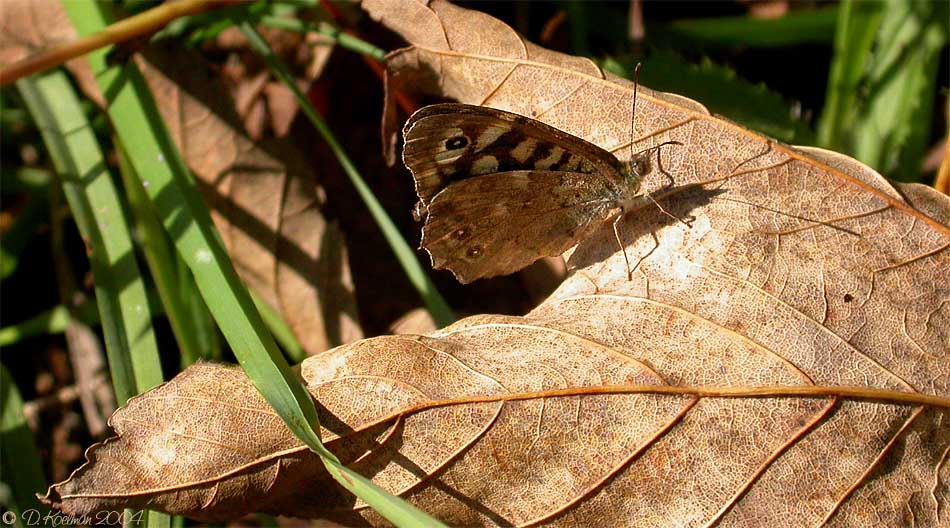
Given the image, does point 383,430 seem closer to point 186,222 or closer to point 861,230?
point 186,222

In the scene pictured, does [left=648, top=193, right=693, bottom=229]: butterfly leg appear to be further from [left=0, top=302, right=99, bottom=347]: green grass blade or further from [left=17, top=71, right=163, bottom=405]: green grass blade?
[left=0, top=302, right=99, bottom=347]: green grass blade

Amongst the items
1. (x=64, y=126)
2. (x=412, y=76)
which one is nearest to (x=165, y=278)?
(x=64, y=126)

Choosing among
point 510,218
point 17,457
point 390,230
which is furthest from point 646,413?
point 17,457

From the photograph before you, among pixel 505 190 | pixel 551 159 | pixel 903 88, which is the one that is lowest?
pixel 903 88

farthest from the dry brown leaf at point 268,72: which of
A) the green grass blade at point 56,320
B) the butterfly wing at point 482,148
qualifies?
the butterfly wing at point 482,148

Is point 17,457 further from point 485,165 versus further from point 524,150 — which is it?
point 524,150
